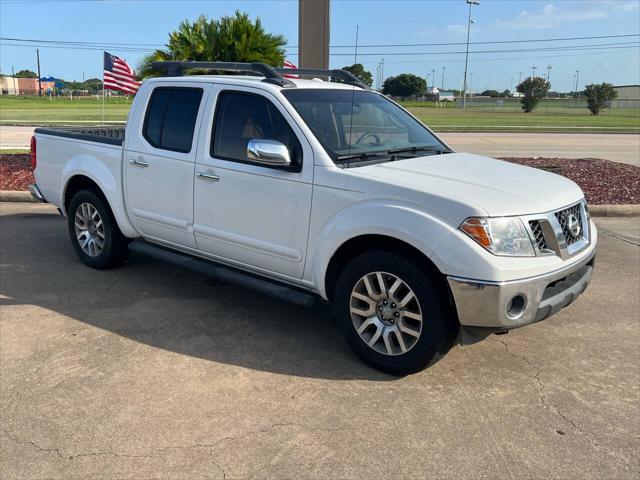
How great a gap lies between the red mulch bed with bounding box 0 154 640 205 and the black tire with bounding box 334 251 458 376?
700 cm

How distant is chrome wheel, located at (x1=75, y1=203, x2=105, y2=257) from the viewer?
5910 millimetres

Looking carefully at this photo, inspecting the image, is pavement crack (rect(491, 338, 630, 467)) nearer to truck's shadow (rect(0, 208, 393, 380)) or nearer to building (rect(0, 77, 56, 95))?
truck's shadow (rect(0, 208, 393, 380))

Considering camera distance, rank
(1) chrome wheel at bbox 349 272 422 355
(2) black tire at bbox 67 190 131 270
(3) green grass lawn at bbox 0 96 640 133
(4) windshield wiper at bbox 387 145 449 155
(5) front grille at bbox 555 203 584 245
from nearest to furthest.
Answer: (1) chrome wheel at bbox 349 272 422 355 < (5) front grille at bbox 555 203 584 245 < (4) windshield wiper at bbox 387 145 449 155 < (2) black tire at bbox 67 190 131 270 < (3) green grass lawn at bbox 0 96 640 133

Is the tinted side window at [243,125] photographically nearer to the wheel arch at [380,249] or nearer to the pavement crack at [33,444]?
the wheel arch at [380,249]

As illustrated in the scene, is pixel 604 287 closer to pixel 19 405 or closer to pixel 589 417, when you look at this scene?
pixel 589 417

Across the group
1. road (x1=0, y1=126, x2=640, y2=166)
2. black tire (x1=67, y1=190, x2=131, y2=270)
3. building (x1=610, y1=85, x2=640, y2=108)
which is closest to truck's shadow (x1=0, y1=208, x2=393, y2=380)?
black tire (x1=67, y1=190, x2=131, y2=270)

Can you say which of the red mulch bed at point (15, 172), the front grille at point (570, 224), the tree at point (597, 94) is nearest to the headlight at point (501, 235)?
the front grille at point (570, 224)

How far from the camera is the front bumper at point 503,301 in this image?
3418 mm

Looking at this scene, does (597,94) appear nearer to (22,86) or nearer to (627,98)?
(627,98)

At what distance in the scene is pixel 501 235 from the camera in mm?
3480

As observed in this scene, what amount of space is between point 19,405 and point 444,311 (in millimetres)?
2590

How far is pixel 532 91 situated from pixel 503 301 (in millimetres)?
69036

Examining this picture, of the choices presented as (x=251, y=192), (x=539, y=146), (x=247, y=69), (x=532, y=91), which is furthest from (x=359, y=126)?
(x=532, y=91)

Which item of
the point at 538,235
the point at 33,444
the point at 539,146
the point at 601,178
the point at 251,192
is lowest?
the point at 33,444
